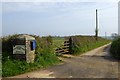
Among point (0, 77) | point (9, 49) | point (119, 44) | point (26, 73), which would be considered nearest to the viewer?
point (0, 77)

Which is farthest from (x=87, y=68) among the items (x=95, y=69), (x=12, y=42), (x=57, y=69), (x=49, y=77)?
(x=12, y=42)

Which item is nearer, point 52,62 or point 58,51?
point 52,62

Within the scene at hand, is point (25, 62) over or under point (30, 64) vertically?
over

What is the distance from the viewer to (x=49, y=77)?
12.0 m

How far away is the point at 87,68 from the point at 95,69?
47 cm

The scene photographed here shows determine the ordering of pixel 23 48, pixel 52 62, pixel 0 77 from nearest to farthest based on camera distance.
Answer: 1. pixel 0 77
2. pixel 23 48
3. pixel 52 62

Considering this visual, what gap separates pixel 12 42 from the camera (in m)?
14.7

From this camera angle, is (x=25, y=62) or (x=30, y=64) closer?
(x=25, y=62)

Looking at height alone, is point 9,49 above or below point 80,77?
above

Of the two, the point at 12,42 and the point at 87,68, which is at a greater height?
the point at 12,42

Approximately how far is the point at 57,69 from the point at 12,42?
2847 millimetres

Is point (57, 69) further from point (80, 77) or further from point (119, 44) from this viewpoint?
point (119, 44)

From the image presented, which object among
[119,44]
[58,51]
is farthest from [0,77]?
[119,44]

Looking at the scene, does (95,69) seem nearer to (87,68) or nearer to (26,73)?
(87,68)
